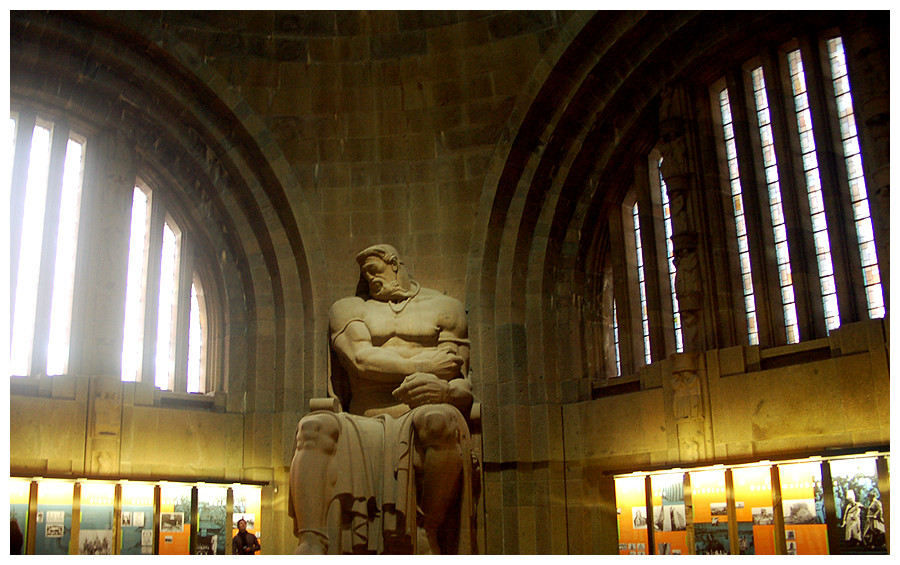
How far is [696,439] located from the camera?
9.02m

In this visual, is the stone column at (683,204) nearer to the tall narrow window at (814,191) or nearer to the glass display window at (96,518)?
the tall narrow window at (814,191)

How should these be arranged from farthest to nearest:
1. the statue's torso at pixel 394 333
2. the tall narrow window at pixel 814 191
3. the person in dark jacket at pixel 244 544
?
the person in dark jacket at pixel 244 544 < the tall narrow window at pixel 814 191 < the statue's torso at pixel 394 333

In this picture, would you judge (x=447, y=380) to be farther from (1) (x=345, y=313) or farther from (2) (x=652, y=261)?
(2) (x=652, y=261)

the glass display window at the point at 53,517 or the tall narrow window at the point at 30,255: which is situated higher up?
the tall narrow window at the point at 30,255

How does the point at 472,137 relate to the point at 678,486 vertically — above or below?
above

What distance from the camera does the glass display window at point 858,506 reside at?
7.77 m

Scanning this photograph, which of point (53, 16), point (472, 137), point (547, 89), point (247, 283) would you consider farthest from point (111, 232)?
point (547, 89)

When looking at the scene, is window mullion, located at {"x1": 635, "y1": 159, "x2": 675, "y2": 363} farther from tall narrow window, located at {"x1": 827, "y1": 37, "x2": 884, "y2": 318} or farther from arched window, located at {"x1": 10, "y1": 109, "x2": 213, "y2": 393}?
arched window, located at {"x1": 10, "y1": 109, "x2": 213, "y2": 393}

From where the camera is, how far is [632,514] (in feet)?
30.8

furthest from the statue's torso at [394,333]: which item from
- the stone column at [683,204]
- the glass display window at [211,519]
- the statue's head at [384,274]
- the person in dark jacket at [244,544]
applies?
the stone column at [683,204]

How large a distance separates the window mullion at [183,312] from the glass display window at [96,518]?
148 cm

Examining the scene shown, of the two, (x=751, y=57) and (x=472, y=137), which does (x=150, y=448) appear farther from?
(x=751, y=57)

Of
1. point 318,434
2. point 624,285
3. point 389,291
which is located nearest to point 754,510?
point 624,285
